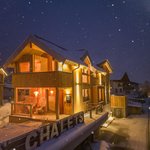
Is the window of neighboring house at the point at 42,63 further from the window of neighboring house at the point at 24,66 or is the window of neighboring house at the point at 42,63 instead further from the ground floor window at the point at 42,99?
the ground floor window at the point at 42,99

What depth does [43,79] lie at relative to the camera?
1806 centimetres

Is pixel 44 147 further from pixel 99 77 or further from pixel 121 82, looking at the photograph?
pixel 121 82

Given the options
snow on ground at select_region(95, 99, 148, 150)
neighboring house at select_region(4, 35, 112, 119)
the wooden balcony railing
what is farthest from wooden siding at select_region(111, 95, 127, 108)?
the wooden balcony railing

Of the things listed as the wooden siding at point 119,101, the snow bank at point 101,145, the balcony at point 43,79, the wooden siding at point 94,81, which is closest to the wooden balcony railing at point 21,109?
the balcony at point 43,79

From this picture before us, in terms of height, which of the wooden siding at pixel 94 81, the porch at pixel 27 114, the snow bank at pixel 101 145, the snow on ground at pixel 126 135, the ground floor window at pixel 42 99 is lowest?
the snow on ground at pixel 126 135

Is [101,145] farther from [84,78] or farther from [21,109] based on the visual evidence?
[84,78]

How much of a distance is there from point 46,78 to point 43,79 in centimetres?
35

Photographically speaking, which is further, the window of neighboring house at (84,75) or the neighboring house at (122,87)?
the neighboring house at (122,87)

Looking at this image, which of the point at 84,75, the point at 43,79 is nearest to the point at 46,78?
the point at 43,79

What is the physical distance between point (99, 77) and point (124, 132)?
11711mm

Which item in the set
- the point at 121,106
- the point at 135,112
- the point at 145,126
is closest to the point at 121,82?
the point at 135,112

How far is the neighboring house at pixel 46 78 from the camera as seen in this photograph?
17.7 metres

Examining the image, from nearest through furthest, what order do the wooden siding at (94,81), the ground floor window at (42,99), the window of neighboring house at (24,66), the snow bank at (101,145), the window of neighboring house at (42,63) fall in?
the snow bank at (101,145), the window of neighboring house at (42,63), the window of neighboring house at (24,66), the ground floor window at (42,99), the wooden siding at (94,81)

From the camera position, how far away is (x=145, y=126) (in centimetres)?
2403
